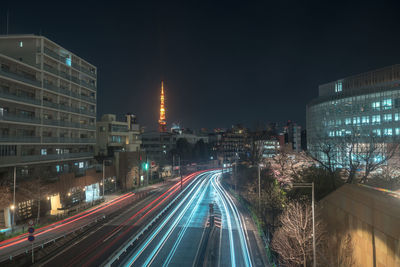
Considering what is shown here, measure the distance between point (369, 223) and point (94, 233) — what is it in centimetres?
1913

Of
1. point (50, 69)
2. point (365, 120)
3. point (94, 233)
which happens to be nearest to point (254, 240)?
point (94, 233)

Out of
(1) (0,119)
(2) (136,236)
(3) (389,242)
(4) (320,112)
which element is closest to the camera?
(3) (389,242)

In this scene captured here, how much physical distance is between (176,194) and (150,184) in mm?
13608

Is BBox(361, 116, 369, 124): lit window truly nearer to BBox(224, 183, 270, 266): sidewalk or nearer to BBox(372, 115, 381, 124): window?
BBox(372, 115, 381, 124): window

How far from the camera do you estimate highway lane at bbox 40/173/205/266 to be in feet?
50.2

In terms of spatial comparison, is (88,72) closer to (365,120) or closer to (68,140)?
(68,140)

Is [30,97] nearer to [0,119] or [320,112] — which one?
[0,119]

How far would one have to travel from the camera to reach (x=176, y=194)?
39719mm

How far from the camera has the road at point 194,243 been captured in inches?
623

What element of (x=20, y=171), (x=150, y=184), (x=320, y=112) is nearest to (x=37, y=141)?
(x=20, y=171)

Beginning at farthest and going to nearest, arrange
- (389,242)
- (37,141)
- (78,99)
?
(78,99) < (37,141) < (389,242)

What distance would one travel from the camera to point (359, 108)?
2319 inches

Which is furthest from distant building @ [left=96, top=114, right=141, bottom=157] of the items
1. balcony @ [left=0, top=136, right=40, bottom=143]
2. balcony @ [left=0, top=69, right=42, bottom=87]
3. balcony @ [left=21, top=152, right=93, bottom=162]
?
balcony @ [left=0, top=69, right=42, bottom=87]

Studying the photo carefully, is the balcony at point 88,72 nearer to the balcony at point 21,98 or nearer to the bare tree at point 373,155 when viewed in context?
the balcony at point 21,98
